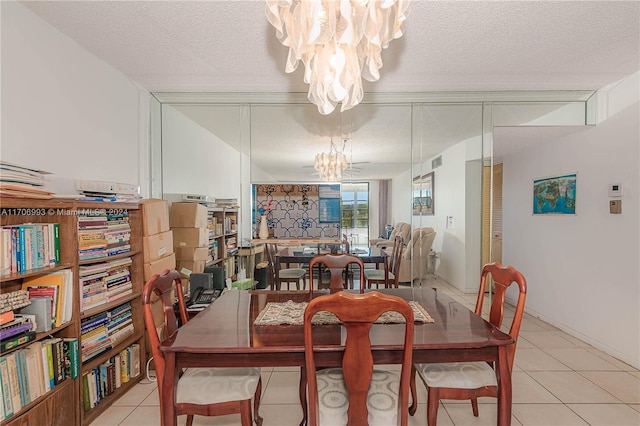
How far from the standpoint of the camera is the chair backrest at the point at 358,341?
3.92 feet

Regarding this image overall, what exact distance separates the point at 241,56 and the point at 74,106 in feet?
4.15

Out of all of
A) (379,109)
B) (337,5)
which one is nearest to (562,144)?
(379,109)

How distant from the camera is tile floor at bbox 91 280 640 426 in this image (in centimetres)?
204

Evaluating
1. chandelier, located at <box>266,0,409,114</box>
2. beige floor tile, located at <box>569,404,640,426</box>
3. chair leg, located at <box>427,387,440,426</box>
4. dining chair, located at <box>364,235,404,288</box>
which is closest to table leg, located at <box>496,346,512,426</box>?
chair leg, located at <box>427,387,440,426</box>

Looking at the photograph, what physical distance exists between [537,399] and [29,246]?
132 inches

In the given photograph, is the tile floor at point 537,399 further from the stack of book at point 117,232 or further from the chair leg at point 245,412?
the stack of book at point 117,232

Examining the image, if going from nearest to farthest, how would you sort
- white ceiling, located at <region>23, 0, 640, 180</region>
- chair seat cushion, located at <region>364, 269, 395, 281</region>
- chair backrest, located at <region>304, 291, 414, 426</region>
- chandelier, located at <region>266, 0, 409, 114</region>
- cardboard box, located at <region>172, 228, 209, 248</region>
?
chair backrest, located at <region>304, 291, 414, 426</region>
chandelier, located at <region>266, 0, 409, 114</region>
white ceiling, located at <region>23, 0, 640, 180</region>
cardboard box, located at <region>172, 228, 209, 248</region>
chair seat cushion, located at <region>364, 269, 395, 281</region>

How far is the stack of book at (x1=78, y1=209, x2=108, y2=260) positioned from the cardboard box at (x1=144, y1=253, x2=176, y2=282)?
1.24 feet

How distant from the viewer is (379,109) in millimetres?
3393

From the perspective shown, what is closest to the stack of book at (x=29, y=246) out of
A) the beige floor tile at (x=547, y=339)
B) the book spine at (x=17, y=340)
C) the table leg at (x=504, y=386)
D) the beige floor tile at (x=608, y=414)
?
the book spine at (x=17, y=340)

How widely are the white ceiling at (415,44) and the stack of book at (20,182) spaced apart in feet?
3.59

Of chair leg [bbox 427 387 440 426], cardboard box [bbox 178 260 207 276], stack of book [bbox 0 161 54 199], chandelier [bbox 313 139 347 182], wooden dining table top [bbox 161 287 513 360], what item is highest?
chandelier [bbox 313 139 347 182]

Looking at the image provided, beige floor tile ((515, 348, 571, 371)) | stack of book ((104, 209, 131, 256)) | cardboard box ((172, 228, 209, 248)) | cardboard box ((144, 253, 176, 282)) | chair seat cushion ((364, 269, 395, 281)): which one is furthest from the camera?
chair seat cushion ((364, 269, 395, 281))

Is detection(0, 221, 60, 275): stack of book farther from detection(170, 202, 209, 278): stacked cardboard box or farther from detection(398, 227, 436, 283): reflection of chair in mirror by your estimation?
detection(398, 227, 436, 283): reflection of chair in mirror
